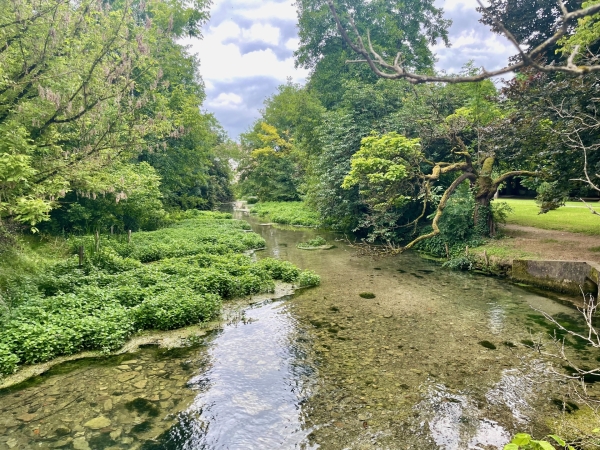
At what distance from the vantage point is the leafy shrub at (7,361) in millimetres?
6246

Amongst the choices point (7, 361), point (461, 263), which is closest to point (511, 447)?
point (7, 361)

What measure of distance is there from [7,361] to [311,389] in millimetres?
5292

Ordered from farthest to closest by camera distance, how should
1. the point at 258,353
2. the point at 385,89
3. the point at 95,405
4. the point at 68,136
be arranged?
the point at 385,89 < the point at 68,136 < the point at 258,353 < the point at 95,405

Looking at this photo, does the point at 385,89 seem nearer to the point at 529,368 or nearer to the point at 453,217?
the point at 453,217

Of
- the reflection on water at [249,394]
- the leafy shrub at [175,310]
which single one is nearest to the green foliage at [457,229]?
the reflection on water at [249,394]

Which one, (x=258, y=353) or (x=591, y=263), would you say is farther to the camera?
(x=591, y=263)

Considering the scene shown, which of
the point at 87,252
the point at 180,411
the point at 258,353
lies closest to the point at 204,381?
the point at 180,411

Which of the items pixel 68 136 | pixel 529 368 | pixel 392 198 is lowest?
pixel 529 368

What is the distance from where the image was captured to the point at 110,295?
8961 mm

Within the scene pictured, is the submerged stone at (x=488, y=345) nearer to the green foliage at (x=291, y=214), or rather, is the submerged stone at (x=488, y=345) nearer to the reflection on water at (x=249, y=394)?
the reflection on water at (x=249, y=394)

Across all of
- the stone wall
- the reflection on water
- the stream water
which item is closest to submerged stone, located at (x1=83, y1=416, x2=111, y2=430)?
the stream water

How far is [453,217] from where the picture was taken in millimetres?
17266

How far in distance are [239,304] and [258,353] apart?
122 inches

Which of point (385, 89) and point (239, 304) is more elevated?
point (385, 89)
